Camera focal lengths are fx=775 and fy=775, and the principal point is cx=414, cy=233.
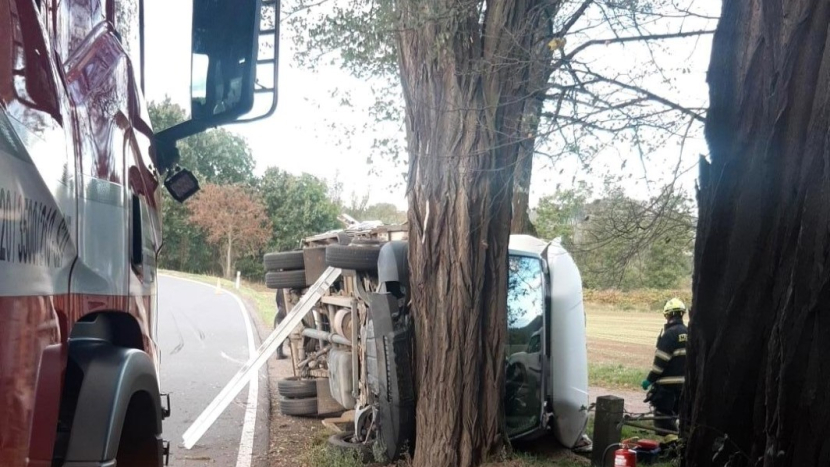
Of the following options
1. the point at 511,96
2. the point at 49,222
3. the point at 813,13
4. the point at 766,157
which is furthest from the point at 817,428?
the point at 511,96

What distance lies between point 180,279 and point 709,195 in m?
35.1

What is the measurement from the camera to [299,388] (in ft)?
30.4

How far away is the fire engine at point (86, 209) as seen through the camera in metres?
1.71

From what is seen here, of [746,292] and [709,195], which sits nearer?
[746,292]

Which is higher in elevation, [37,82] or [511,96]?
[511,96]

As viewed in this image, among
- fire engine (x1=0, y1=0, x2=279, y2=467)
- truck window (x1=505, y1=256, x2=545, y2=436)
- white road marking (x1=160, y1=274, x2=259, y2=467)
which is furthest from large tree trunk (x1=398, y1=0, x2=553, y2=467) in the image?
fire engine (x1=0, y1=0, x2=279, y2=467)

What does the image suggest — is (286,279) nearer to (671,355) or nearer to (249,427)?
(249,427)

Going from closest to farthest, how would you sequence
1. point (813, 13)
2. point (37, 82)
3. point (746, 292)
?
point (37, 82) → point (813, 13) → point (746, 292)

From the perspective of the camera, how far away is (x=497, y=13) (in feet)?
20.7

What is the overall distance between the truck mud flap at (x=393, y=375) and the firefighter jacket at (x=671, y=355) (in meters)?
3.56

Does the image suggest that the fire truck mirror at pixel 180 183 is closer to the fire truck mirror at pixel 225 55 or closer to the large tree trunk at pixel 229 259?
the fire truck mirror at pixel 225 55

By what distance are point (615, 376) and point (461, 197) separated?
9.81m

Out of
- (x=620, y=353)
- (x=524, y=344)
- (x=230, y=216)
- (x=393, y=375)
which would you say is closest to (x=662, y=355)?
(x=524, y=344)

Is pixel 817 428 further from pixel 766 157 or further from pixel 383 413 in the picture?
pixel 383 413
